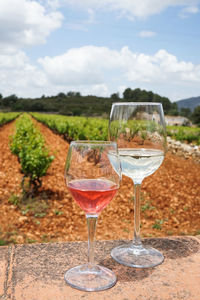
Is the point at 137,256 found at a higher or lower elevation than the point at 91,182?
lower

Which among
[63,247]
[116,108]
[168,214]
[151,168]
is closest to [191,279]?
[151,168]

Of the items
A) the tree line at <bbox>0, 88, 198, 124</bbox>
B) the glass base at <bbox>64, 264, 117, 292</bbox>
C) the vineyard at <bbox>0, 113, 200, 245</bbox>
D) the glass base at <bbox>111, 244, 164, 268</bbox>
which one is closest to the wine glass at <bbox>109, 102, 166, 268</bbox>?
the glass base at <bbox>111, 244, 164, 268</bbox>

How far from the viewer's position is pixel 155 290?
43.6 inches

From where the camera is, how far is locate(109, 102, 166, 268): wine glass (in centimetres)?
134

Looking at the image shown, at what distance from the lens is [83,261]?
1.32m

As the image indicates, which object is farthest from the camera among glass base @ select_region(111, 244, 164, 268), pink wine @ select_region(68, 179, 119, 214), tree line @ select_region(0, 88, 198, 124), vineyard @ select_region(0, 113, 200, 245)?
tree line @ select_region(0, 88, 198, 124)

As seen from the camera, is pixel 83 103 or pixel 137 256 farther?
pixel 83 103

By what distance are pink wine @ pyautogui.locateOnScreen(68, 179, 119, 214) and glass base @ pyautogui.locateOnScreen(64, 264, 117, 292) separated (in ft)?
0.80

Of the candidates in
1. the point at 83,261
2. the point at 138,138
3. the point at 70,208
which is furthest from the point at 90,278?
the point at 70,208

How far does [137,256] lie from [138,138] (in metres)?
0.51

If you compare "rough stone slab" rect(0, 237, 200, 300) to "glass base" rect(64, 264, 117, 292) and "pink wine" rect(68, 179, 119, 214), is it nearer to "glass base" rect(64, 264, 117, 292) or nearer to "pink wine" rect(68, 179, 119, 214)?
"glass base" rect(64, 264, 117, 292)

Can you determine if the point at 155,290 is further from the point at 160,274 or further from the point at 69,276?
the point at 69,276

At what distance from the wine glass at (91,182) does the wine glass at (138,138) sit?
0.73 ft

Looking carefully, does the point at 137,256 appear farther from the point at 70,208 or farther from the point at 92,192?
the point at 70,208
